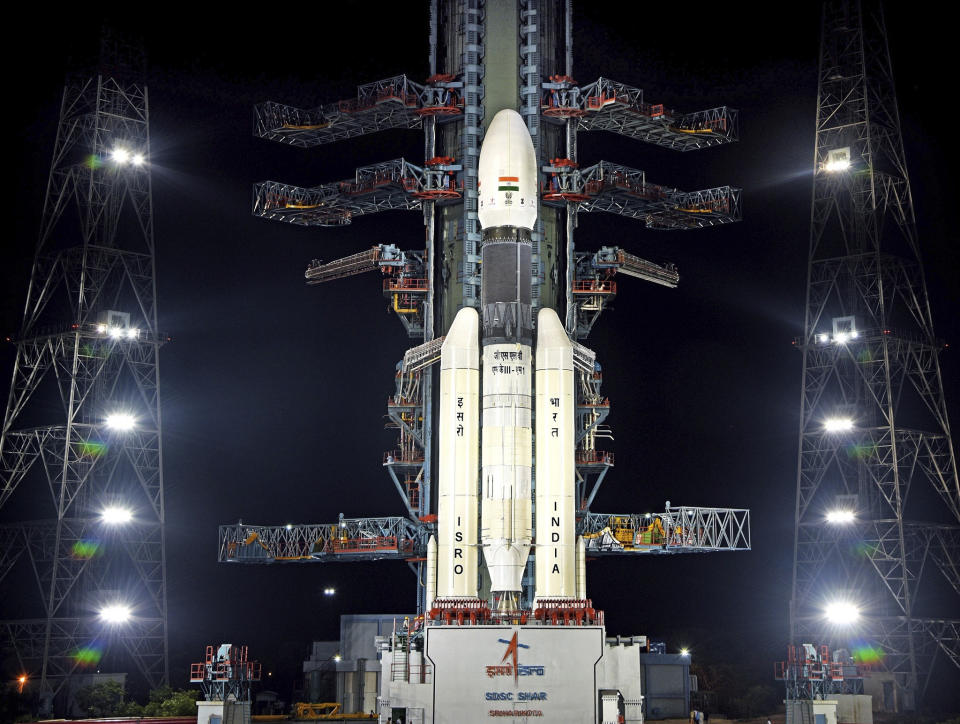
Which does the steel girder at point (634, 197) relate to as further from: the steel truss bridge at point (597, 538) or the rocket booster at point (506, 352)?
the steel truss bridge at point (597, 538)

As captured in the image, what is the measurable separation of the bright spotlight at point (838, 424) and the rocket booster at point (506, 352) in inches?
762

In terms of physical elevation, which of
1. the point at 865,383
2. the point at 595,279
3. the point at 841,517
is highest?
the point at 595,279

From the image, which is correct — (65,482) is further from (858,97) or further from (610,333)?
(858,97)

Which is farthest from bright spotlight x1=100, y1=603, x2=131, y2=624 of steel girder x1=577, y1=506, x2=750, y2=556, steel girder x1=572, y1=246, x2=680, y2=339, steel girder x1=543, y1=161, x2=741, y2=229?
steel girder x1=543, y1=161, x2=741, y2=229

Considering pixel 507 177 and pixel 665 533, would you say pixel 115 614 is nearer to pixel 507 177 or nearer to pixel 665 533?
pixel 665 533

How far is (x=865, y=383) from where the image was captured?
228 feet

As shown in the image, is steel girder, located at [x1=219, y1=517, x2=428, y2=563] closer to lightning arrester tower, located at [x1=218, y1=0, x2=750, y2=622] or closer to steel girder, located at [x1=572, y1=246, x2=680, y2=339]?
lightning arrester tower, located at [x1=218, y1=0, x2=750, y2=622]

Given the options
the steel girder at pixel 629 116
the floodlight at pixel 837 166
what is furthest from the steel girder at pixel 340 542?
the floodlight at pixel 837 166

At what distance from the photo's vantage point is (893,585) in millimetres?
71000

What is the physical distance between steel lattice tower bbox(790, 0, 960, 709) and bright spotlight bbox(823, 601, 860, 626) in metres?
0.42

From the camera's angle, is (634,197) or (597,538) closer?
(597,538)

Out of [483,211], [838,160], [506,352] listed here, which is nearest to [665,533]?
[506,352]

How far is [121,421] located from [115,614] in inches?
358

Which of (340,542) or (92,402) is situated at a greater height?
(92,402)
